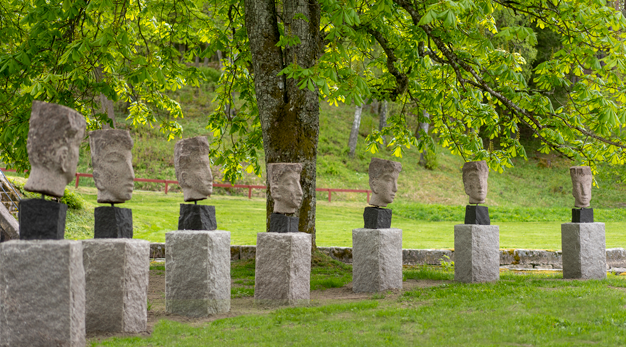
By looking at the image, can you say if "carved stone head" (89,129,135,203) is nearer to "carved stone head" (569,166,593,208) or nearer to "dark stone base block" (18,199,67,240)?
"dark stone base block" (18,199,67,240)

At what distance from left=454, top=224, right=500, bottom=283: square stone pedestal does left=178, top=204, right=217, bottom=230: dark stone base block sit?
4450mm

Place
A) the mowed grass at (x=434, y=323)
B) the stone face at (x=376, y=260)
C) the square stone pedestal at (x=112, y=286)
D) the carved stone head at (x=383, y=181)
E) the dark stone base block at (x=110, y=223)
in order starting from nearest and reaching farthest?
1. the mowed grass at (x=434, y=323)
2. the square stone pedestal at (x=112, y=286)
3. the dark stone base block at (x=110, y=223)
4. the stone face at (x=376, y=260)
5. the carved stone head at (x=383, y=181)

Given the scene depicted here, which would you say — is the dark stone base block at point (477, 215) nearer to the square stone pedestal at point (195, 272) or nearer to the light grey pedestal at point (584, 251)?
the light grey pedestal at point (584, 251)

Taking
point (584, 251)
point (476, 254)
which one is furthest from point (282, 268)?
point (584, 251)

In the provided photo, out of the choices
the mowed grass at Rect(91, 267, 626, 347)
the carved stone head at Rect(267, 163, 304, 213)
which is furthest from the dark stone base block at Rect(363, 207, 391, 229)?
the carved stone head at Rect(267, 163, 304, 213)

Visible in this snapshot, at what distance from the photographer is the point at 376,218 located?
26.6 feet

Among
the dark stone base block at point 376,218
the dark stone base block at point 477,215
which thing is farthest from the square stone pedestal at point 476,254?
the dark stone base block at point 376,218

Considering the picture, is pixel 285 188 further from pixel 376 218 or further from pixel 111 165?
pixel 111 165

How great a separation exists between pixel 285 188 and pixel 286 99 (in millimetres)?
2802

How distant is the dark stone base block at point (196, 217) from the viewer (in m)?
6.59

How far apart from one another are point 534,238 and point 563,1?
345 inches

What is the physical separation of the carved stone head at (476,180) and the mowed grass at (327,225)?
456 cm

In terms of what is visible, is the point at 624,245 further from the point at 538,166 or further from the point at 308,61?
the point at 538,166

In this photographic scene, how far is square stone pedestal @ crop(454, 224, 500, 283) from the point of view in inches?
350
